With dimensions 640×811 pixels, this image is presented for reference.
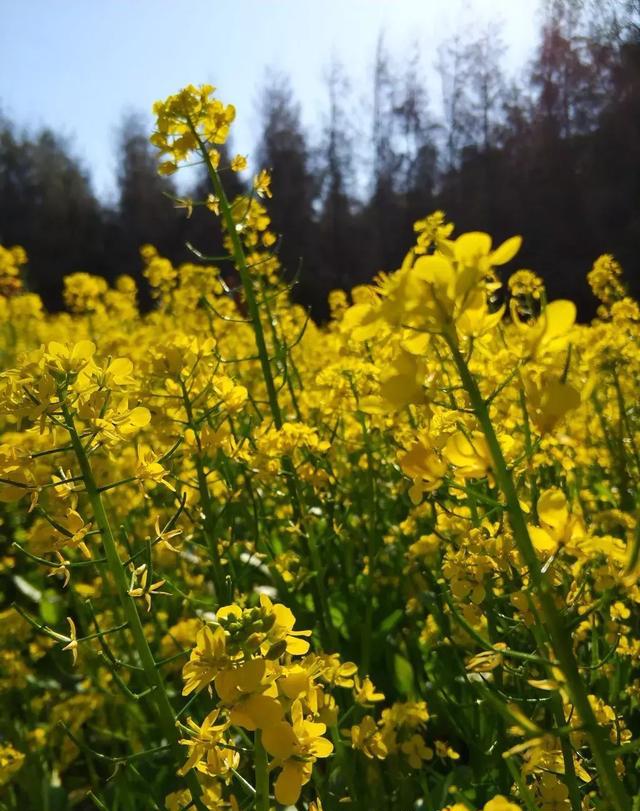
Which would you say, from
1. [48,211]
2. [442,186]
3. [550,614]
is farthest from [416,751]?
[48,211]

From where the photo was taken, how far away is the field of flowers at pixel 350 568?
2.72 feet

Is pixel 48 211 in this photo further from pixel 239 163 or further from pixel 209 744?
pixel 209 744

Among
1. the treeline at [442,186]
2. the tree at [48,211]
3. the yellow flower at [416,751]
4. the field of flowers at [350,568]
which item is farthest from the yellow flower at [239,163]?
the tree at [48,211]

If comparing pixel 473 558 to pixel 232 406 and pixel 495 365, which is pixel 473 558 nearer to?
pixel 232 406

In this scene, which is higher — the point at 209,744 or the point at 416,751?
the point at 209,744

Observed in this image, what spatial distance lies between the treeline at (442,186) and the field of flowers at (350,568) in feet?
44.7

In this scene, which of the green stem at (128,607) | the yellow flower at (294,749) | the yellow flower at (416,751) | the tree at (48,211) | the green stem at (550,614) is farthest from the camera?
the tree at (48,211)

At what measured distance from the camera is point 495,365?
235 centimetres

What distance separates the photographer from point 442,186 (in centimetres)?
2198

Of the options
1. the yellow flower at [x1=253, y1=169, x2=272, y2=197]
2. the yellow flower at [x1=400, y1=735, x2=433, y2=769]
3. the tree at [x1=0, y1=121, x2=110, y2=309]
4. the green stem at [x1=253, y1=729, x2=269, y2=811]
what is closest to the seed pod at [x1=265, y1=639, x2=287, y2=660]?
the green stem at [x1=253, y1=729, x2=269, y2=811]

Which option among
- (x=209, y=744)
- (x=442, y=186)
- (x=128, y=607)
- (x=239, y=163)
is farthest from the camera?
(x=442, y=186)

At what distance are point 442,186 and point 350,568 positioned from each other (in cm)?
2067

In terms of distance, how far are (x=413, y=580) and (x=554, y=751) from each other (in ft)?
5.57

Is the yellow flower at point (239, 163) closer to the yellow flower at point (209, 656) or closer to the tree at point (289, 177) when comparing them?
the yellow flower at point (209, 656)
